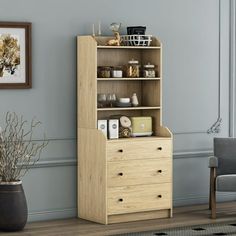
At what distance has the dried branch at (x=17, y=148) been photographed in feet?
21.9

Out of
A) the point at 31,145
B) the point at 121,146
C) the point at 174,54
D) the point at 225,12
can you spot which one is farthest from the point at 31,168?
the point at 225,12

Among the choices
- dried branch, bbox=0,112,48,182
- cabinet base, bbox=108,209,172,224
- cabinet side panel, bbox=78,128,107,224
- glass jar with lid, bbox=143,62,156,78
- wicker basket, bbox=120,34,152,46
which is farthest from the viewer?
glass jar with lid, bbox=143,62,156,78

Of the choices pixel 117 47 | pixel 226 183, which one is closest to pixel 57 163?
pixel 117 47

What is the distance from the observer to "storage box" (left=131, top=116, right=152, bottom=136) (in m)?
7.32

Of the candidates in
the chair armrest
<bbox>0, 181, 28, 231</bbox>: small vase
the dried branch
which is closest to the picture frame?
the dried branch

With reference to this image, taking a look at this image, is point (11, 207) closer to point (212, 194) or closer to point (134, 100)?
point (134, 100)

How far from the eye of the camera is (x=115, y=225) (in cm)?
693

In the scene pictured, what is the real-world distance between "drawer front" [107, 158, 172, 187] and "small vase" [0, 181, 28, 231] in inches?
33.1

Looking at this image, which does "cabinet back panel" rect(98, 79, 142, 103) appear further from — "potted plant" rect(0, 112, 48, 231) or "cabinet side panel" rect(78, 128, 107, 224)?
"potted plant" rect(0, 112, 48, 231)

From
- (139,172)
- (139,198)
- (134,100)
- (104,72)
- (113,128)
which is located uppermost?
(104,72)

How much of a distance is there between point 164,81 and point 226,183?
124cm

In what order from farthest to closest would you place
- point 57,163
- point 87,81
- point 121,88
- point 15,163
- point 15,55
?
point 121,88 < point 57,163 < point 87,81 < point 15,55 < point 15,163

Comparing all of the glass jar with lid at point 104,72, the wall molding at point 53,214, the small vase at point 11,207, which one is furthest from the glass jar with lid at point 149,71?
the small vase at point 11,207

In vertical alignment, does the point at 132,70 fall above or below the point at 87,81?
above
